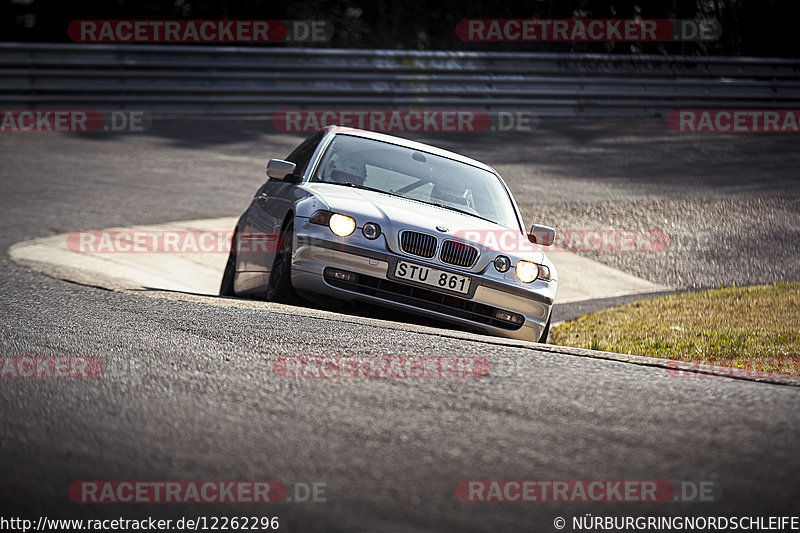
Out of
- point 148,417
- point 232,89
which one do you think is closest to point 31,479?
point 148,417

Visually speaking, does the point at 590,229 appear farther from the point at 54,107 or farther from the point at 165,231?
the point at 54,107

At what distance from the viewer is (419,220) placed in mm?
6570

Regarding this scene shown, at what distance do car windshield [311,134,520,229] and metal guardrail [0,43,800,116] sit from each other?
10218 mm

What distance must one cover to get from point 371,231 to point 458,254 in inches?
24.7

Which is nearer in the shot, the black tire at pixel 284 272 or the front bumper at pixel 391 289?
the front bumper at pixel 391 289

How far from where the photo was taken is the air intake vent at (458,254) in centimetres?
646

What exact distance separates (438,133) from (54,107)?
23.2 ft
